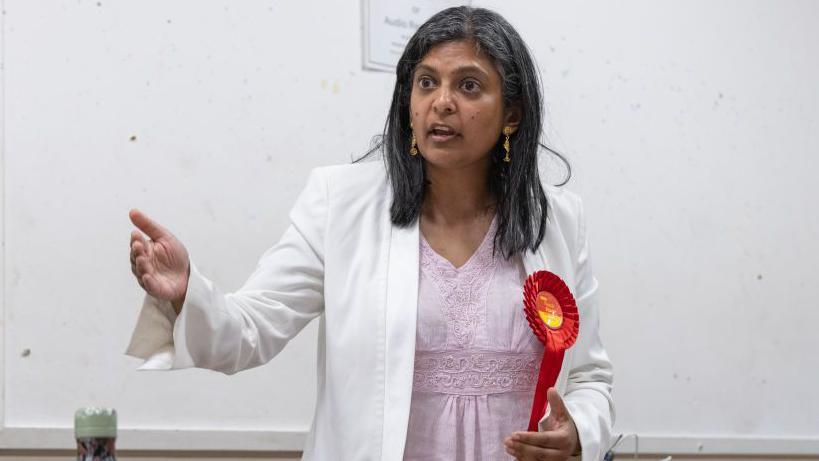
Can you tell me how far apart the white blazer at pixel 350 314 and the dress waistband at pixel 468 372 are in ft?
0.17

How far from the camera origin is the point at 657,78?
8.69 feet

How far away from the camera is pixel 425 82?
5.45 ft

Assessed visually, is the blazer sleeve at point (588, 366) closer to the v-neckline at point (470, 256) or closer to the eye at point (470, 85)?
the v-neckline at point (470, 256)

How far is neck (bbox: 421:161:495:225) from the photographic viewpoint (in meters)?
1.71

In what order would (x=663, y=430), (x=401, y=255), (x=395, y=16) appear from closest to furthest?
(x=401, y=255)
(x=395, y=16)
(x=663, y=430)

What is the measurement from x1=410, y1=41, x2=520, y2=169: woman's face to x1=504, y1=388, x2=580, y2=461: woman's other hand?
42 centimetres

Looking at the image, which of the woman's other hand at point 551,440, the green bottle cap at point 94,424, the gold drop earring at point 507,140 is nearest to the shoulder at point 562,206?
the gold drop earring at point 507,140

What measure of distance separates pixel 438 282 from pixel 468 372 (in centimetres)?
15

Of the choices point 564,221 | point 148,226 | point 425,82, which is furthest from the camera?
point 564,221

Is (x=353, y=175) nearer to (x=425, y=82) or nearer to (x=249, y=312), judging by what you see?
(x=425, y=82)

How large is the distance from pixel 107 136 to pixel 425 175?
760mm

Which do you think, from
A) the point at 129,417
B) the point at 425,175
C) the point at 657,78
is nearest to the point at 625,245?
the point at 657,78

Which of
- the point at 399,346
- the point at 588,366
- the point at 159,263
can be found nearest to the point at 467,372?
the point at 399,346

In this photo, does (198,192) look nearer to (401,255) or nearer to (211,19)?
(211,19)
